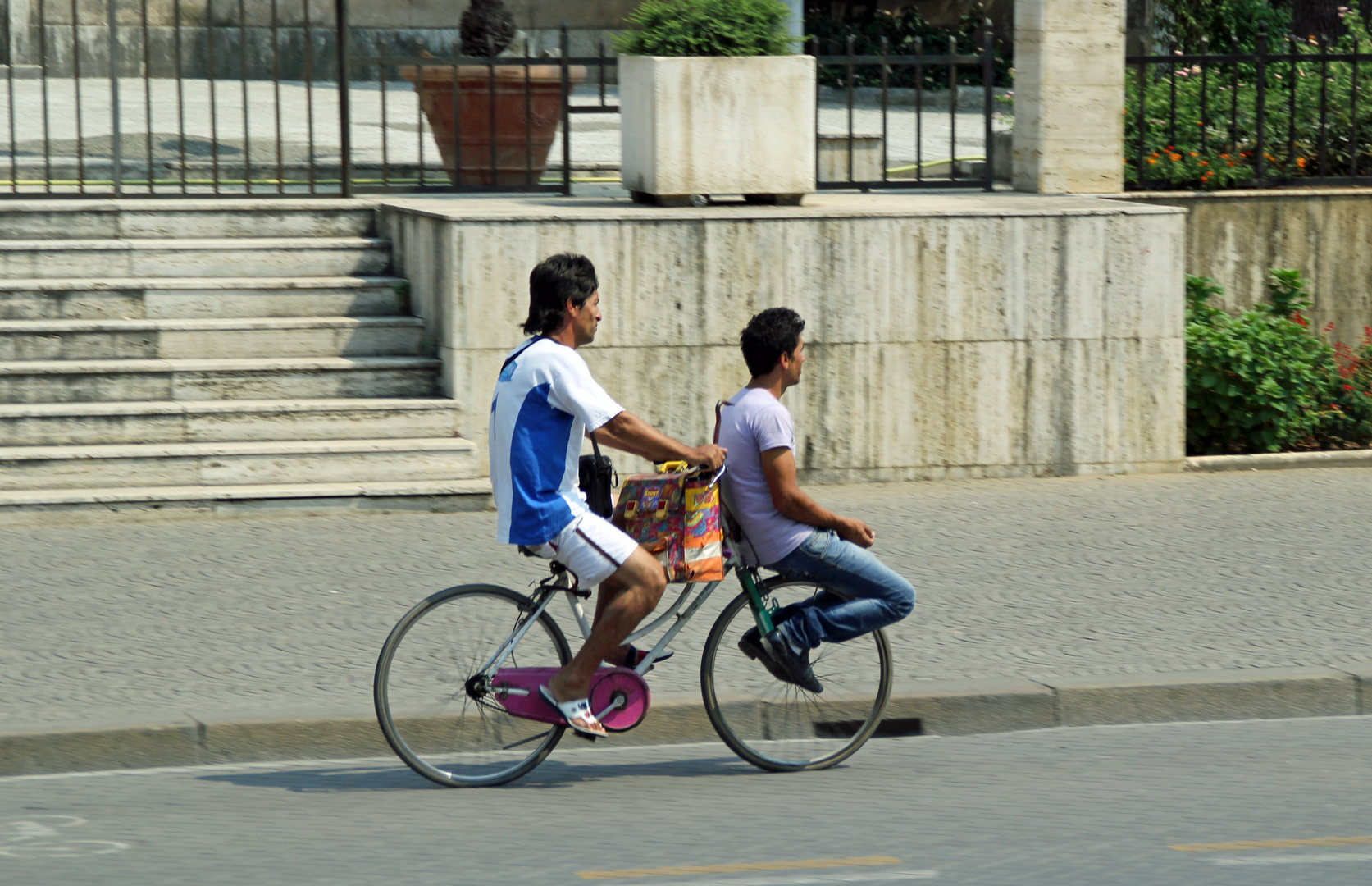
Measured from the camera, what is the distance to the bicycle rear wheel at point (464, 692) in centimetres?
563

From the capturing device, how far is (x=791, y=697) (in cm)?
607

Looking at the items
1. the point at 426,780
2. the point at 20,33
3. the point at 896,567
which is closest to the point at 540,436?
the point at 426,780

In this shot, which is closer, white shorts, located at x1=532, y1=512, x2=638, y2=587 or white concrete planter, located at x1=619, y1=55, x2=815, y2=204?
Result: white shorts, located at x1=532, y1=512, x2=638, y2=587

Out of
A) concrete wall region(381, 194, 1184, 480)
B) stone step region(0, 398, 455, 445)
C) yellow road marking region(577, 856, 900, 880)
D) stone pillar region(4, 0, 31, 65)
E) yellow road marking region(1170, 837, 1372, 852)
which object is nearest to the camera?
yellow road marking region(577, 856, 900, 880)

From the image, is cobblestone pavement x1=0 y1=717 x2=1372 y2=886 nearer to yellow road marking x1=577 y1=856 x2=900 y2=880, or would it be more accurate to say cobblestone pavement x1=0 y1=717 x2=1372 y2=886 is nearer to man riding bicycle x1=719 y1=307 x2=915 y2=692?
yellow road marking x1=577 y1=856 x2=900 y2=880

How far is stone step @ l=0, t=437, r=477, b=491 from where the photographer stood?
9.90 m

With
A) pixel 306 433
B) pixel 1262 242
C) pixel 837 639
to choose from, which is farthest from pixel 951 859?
pixel 1262 242

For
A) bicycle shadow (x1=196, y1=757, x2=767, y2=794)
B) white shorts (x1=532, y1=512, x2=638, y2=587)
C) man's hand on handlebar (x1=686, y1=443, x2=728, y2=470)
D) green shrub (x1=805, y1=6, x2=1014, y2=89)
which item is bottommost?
bicycle shadow (x1=196, y1=757, x2=767, y2=794)

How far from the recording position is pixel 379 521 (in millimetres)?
9797

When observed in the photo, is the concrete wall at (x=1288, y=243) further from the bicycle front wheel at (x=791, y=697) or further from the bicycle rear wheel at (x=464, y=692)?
the bicycle rear wheel at (x=464, y=692)

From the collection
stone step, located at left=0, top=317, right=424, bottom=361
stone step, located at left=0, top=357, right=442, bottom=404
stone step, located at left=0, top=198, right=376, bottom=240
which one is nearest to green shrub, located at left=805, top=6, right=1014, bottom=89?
stone step, located at left=0, top=198, right=376, bottom=240

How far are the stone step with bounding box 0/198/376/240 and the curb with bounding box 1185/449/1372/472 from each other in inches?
226

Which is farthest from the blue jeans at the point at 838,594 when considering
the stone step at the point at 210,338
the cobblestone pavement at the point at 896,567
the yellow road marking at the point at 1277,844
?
the stone step at the point at 210,338

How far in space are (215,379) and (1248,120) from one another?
795cm
